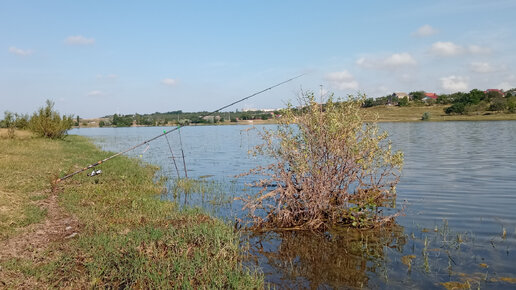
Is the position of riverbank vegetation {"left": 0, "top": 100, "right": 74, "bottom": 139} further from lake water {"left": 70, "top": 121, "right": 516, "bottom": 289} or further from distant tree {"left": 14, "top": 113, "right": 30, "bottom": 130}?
lake water {"left": 70, "top": 121, "right": 516, "bottom": 289}

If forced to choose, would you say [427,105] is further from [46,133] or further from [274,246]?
[274,246]

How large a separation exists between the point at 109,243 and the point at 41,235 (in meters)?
2.32

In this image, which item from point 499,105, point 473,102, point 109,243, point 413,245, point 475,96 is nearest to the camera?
point 109,243

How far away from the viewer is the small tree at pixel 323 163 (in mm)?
10789

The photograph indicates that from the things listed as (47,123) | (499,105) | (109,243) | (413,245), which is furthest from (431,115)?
(109,243)

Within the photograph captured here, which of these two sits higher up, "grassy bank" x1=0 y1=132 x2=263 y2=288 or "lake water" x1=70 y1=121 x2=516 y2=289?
"grassy bank" x1=0 y1=132 x2=263 y2=288

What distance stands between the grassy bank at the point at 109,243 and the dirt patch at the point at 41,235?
2 cm

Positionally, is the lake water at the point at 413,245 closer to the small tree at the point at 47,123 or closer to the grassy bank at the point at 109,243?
the grassy bank at the point at 109,243

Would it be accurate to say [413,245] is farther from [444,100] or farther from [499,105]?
[444,100]

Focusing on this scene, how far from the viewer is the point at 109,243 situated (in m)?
8.22

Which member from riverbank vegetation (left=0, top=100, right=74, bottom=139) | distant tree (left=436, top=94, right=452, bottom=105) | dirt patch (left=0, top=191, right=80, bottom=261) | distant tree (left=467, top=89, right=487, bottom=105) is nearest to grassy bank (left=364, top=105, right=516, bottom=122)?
distant tree (left=436, top=94, right=452, bottom=105)

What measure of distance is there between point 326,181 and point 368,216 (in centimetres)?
190

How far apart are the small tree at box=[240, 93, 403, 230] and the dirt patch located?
5.20m

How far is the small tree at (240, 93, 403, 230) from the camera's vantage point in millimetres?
10789
